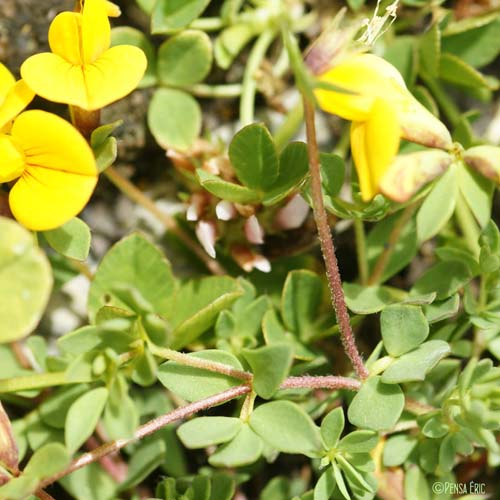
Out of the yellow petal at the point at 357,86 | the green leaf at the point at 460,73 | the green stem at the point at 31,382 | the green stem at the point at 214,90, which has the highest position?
the yellow petal at the point at 357,86

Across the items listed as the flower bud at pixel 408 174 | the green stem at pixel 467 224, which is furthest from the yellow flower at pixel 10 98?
the green stem at pixel 467 224

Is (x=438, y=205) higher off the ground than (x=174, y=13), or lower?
lower

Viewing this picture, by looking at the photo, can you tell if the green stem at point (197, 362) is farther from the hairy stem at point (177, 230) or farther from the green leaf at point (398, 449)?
the hairy stem at point (177, 230)

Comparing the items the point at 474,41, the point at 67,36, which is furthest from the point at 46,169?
the point at 474,41

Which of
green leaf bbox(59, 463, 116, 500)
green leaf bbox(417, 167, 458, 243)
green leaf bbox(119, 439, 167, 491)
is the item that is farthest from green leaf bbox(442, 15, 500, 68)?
green leaf bbox(59, 463, 116, 500)

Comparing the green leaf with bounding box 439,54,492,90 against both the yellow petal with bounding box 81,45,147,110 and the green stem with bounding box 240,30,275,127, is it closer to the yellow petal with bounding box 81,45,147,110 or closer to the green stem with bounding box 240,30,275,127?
the green stem with bounding box 240,30,275,127

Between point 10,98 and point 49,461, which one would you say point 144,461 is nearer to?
point 49,461
